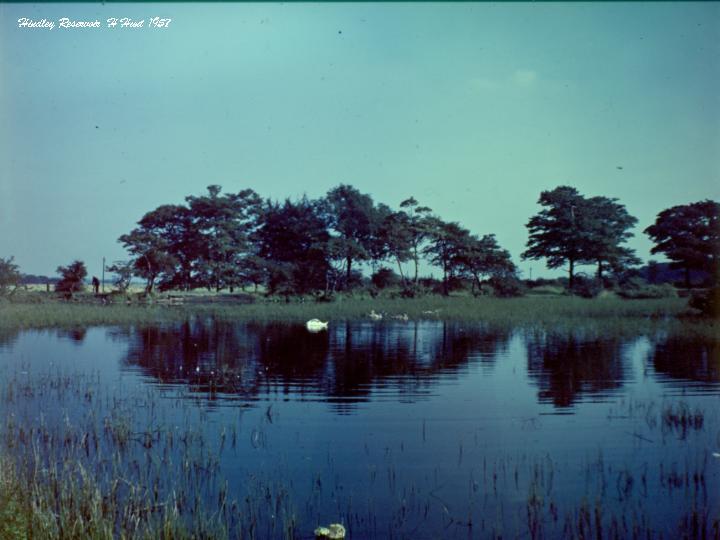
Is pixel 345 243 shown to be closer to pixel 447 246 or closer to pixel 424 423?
pixel 447 246

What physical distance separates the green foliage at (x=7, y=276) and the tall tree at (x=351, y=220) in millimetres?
22813

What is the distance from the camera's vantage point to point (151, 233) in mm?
45938

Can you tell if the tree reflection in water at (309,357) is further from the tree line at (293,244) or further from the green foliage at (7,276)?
the tree line at (293,244)

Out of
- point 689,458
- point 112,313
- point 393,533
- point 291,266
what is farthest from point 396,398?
point 291,266

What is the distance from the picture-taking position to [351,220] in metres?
48.4

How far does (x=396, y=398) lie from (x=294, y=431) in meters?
3.05

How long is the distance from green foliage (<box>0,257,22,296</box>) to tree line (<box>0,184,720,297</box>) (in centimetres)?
1272

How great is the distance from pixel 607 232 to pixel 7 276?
42.3m

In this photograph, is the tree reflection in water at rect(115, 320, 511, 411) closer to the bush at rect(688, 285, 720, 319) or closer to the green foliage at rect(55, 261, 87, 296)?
the bush at rect(688, 285, 720, 319)

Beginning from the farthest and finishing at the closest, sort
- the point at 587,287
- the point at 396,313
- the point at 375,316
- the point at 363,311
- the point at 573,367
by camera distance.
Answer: the point at 587,287 < the point at 363,311 < the point at 396,313 < the point at 375,316 < the point at 573,367

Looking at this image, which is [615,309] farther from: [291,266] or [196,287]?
[196,287]

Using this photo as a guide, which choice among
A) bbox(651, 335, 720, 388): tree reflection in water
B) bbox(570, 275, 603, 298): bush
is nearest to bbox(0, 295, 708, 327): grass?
bbox(651, 335, 720, 388): tree reflection in water

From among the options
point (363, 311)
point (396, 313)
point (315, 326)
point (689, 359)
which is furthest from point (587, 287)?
point (689, 359)

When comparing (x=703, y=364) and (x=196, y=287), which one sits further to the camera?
(x=196, y=287)
